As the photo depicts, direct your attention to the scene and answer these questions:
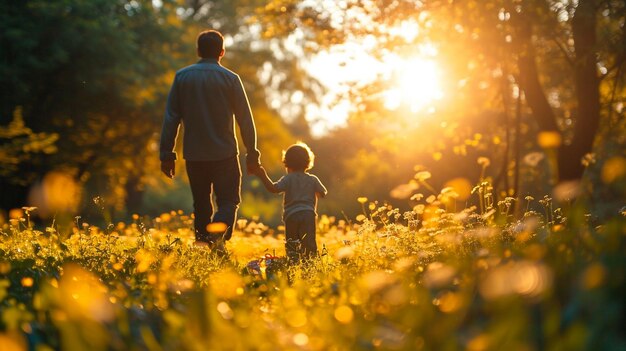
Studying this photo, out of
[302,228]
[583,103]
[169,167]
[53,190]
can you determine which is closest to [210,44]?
[169,167]

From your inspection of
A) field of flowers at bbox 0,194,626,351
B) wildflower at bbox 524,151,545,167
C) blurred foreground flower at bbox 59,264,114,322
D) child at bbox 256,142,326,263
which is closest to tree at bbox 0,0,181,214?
wildflower at bbox 524,151,545,167

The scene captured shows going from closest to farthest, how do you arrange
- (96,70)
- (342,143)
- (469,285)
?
(469,285) < (96,70) < (342,143)

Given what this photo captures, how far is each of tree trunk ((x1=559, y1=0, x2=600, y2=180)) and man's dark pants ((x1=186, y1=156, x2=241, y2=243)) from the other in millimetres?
5937

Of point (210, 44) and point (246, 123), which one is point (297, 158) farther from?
point (210, 44)

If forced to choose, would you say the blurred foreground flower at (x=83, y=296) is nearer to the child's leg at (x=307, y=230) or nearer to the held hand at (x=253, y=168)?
the held hand at (x=253, y=168)

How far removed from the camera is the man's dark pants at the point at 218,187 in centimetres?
742

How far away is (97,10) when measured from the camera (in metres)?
23.2

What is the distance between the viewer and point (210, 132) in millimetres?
7398

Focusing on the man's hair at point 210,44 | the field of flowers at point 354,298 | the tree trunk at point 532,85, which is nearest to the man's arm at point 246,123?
the man's hair at point 210,44

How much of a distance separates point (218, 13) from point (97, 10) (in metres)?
12.3

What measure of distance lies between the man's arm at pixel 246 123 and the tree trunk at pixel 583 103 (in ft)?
18.5

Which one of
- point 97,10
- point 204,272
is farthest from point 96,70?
point 204,272

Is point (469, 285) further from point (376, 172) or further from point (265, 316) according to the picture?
point (376, 172)

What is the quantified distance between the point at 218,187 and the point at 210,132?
0.55 meters
